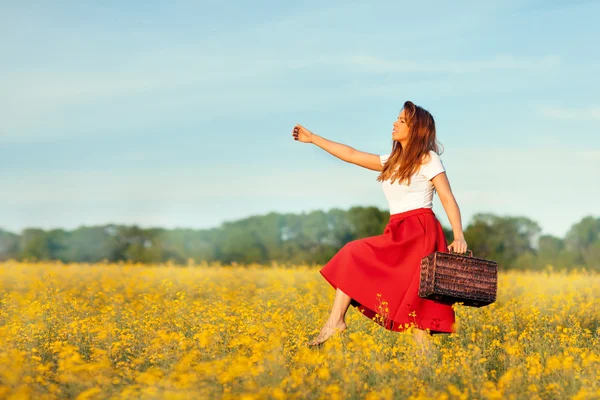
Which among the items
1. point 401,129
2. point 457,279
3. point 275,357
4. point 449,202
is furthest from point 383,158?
point 275,357

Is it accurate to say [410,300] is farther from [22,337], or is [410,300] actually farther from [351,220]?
[351,220]

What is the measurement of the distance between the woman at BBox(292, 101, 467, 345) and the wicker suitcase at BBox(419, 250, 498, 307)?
0.23 meters

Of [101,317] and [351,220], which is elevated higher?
[351,220]

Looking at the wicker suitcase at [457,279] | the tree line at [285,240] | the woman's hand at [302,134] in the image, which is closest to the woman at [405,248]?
the wicker suitcase at [457,279]

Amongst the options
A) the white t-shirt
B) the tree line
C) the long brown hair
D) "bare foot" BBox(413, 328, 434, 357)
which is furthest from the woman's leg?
the tree line

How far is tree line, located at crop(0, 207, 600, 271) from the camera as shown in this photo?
40125mm

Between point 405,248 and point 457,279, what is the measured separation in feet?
1.89

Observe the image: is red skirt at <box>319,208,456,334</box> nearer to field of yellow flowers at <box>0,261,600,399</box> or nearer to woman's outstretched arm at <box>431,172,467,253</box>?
woman's outstretched arm at <box>431,172,467,253</box>

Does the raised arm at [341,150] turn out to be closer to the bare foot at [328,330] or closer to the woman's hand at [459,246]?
the woman's hand at [459,246]

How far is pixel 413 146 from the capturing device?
20.1 ft

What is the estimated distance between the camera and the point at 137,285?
13.2m

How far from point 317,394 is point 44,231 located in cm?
4217

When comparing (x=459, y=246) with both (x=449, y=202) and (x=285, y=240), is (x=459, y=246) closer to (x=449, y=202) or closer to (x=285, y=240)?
(x=449, y=202)

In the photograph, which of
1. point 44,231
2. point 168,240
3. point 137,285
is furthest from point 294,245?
point 137,285
